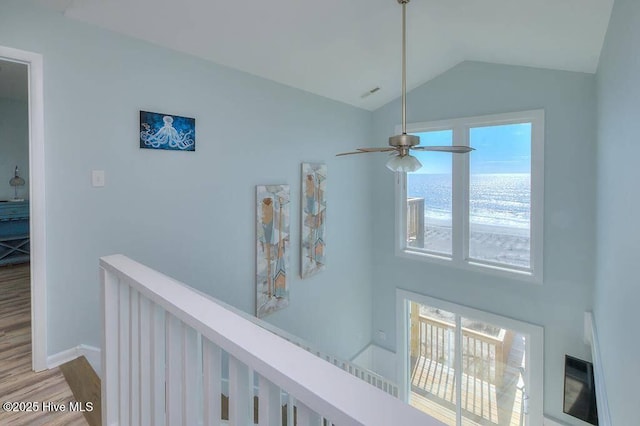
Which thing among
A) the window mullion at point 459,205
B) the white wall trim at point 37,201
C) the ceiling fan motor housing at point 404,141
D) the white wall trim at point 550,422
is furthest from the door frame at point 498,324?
the white wall trim at point 37,201

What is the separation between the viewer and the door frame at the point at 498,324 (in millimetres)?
3902

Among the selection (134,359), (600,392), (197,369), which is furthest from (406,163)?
(600,392)

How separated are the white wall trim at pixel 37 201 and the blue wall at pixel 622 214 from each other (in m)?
3.21

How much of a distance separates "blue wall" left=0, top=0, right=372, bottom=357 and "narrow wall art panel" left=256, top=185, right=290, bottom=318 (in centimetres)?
10

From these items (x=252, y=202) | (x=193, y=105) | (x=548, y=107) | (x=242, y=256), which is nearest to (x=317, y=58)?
(x=193, y=105)

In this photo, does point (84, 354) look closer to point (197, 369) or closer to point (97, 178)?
point (97, 178)

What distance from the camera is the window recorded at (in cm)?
389

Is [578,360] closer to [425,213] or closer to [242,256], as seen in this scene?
[425,213]

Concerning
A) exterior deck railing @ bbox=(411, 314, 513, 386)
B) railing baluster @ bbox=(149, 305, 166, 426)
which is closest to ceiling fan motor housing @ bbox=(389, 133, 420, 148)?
railing baluster @ bbox=(149, 305, 166, 426)

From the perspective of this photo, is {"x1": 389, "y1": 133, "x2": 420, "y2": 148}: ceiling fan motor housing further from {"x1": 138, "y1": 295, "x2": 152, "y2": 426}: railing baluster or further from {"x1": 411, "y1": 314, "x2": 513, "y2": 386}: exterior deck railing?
{"x1": 411, "y1": 314, "x2": 513, "y2": 386}: exterior deck railing

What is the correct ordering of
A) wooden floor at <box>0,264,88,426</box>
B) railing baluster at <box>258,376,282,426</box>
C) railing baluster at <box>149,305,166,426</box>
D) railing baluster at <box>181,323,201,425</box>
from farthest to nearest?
wooden floor at <box>0,264,88,426</box>, railing baluster at <box>149,305,166,426</box>, railing baluster at <box>181,323,201,425</box>, railing baluster at <box>258,376,282,426</box>

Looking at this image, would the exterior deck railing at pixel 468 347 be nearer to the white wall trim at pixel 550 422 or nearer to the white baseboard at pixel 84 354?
the white wall trim at pixel 550 422

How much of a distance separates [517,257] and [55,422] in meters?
4.57

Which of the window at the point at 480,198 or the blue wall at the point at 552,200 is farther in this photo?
the window at the point at 480,198
